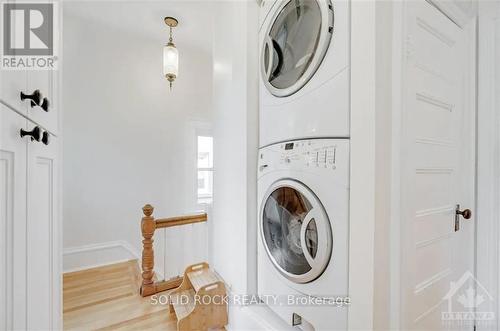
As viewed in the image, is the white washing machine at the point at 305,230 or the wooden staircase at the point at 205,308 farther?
the wooden staircase at the point at 205,308

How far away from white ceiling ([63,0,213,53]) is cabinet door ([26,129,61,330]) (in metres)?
1.92

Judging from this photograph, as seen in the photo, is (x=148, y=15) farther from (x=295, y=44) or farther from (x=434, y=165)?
(x=434, y=165)

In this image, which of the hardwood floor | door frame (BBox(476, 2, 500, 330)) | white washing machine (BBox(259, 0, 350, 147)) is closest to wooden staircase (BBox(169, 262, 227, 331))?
the hardwood floor

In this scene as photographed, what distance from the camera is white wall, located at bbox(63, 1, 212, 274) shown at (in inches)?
97.0

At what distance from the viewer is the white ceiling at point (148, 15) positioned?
2.28 m

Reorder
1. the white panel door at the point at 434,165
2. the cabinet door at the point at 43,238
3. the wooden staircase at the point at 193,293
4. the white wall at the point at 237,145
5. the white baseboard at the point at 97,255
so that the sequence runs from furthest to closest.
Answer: the white baseboard at the point at 97,255
the wooden staircase at the point at 193,293
the white wall at the point at 237,145
the white panel door at the point at 434,165
the cabinet door at the point at 43,238

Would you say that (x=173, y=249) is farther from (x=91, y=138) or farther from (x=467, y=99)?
(x=467, y=99)

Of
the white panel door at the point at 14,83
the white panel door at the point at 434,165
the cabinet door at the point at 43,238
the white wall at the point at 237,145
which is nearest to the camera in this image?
the white panel door at the point at 14,83

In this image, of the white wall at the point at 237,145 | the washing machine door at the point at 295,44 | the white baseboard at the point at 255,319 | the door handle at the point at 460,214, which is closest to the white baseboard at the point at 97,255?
the white wall at the point at 237,145
